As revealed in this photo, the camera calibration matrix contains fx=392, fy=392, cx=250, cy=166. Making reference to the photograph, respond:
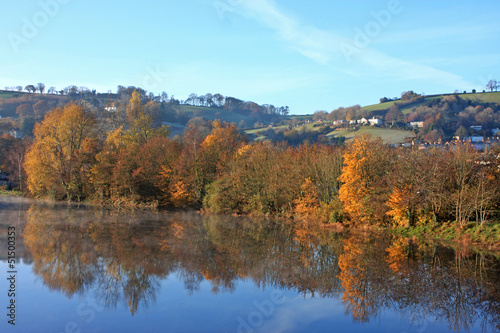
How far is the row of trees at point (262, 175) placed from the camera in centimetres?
2414

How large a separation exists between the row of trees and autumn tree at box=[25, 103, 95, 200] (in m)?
0.11

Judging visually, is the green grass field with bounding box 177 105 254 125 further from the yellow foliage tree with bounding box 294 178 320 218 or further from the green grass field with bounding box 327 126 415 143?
the yellow foliage tree with bounding box 294 178 320 218

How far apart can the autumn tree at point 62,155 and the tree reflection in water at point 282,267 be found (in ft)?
66.2

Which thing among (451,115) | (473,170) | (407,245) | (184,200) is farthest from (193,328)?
(451,115)

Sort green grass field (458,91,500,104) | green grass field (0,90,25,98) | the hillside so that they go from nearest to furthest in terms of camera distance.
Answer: green grass field (458,91,500,104)
the hillside
green grass field (0,90,25,98)

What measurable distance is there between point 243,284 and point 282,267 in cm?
257

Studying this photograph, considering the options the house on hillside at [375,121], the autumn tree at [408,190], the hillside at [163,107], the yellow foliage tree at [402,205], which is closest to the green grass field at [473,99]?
the house on hillside at [375,121]

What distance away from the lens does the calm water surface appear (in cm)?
1116

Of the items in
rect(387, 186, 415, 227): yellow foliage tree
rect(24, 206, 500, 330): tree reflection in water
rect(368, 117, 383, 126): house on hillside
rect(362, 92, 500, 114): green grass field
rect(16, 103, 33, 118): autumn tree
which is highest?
rect(362, 92, 500, 114): green grass field

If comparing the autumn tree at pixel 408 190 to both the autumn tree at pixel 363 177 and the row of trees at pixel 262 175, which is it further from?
the autumn tree at pixel 363 177

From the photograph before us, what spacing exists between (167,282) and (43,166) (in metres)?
37.5

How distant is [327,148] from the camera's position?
35.5 meters

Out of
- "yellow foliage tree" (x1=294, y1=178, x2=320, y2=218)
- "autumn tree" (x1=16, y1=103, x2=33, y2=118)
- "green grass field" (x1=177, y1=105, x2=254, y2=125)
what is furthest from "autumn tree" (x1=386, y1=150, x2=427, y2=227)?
"autumn tree" (x1=16, y1=103, x2=33, y2=118)

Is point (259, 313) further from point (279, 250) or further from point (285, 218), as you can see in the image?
point (285, 218)
